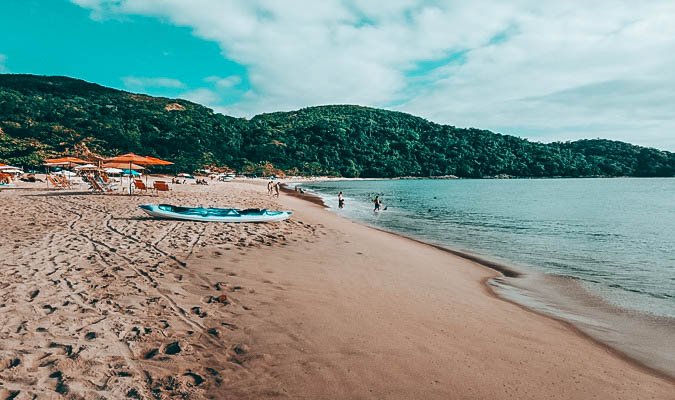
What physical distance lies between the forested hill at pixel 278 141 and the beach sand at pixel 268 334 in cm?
7395

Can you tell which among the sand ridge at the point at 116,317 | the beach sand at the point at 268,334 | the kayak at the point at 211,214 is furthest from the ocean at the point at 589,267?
the kayak at the point at 211,214

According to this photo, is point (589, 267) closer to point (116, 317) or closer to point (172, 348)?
point (172, 348)

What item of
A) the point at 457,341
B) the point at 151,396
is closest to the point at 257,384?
the point at 151,396

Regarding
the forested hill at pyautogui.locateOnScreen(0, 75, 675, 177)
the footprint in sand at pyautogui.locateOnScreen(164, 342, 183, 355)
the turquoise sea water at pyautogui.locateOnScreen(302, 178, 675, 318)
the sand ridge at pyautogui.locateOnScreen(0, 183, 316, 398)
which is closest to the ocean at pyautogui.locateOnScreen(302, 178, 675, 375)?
the turquoise sea water at pyautogui.locateOnScreen(302, 178, 675, 318)

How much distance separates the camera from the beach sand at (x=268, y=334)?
360 centimetres

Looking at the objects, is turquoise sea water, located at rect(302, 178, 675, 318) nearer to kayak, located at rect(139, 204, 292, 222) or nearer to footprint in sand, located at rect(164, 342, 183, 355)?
kayak, located at rect(139, 204, 292, 222)

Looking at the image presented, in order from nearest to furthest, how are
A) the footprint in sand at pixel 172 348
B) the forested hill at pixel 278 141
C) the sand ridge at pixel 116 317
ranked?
the sand ridge at pixel 116 317 → the footprint in sand at pixel 172 348 → the forested hill at pixel 278 141

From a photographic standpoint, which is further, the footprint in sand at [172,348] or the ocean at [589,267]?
the ocean at [589,267]

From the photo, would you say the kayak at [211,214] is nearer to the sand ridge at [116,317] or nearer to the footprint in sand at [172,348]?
the sand ridge at [116,317]

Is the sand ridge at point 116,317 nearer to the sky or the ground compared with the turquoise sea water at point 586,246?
nearer to the sky

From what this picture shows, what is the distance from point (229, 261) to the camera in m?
8.21

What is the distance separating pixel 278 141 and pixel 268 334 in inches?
5064

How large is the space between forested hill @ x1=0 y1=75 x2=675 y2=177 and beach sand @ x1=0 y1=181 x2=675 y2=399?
73946 mm

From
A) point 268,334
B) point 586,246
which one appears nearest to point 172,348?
point 268,334
